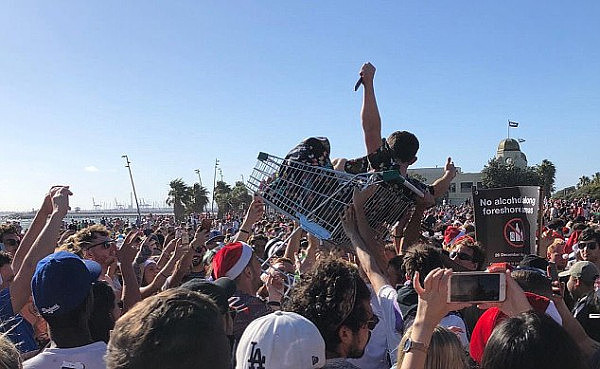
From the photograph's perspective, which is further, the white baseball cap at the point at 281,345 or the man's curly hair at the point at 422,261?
the man's curly hair at the point at 422,261

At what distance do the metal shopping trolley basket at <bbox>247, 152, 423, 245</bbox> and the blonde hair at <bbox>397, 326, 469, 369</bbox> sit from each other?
1.33 m

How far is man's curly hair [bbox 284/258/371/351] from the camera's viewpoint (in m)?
2.84

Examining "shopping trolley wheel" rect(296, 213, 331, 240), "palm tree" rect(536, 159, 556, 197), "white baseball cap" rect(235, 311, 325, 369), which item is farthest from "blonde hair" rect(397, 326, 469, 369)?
"palm tree" rect(536, 159, 556, 197)

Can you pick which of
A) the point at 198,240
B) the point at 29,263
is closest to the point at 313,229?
the point at 29,263

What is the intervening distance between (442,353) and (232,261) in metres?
2.34

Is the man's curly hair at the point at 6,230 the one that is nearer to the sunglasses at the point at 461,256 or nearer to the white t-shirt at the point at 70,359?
the white t-shirt at the point at 70,359

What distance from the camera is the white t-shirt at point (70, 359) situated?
9.27ft

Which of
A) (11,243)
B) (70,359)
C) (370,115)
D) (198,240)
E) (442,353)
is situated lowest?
(70,359)

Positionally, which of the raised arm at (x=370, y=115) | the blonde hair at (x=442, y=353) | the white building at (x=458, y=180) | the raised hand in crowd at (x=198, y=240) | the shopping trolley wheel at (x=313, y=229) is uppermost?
the white building at (x=458, y=180)

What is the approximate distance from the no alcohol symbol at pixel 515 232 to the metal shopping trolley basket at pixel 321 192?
1350mm

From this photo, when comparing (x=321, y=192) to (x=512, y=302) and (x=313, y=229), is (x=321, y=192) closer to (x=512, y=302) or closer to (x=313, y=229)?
(x=313, y=229)

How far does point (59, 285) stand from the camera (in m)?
3.02

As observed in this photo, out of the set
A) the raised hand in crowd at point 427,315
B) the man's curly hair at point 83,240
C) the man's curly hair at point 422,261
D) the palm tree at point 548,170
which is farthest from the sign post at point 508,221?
the palm tree at point 548,170

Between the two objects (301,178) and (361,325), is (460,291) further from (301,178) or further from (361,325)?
(301,178)
